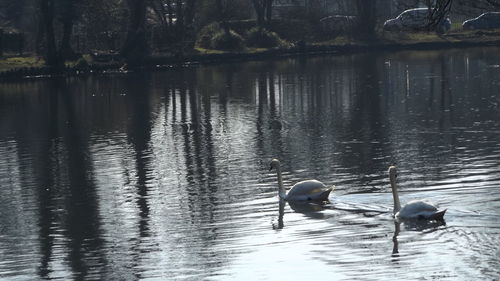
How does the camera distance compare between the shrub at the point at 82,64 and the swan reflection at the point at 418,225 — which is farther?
the shrub at the point at 82,64

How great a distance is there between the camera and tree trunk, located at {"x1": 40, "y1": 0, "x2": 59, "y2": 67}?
6975 cm

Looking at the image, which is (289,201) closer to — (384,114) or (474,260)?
(474,260)

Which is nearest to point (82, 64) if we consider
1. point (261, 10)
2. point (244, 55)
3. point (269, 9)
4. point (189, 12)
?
point (244, 55)

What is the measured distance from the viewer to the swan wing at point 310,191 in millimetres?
22875

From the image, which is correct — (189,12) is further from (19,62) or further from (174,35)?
(19,62)

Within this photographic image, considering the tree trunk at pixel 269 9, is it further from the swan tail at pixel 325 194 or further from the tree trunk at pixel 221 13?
the swan tail at pixel 325 194

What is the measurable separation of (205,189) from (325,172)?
3021 mm

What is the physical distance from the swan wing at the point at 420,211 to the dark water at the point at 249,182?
0.21 metres

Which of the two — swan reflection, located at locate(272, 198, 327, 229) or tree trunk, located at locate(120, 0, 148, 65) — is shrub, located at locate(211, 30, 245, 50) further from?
swan reflection, located at locate(272, 198, 327, 229)

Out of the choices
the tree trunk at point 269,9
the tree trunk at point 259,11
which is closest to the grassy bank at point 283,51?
the tree trunk at point 259,11

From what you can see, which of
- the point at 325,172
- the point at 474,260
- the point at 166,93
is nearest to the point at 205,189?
the point at 325,172

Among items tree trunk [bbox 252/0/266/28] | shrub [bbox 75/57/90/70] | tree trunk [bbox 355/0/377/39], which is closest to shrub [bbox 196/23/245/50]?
tree trunk [bbox 252/0/266/28]

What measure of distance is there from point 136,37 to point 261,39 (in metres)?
11.8

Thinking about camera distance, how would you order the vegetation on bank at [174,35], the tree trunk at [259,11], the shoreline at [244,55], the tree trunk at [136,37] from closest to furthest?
the shoreline at [244,55], the vegetation on bank at [174,35], the tree trunk at [136,37], the tree trunk at [259,11]
